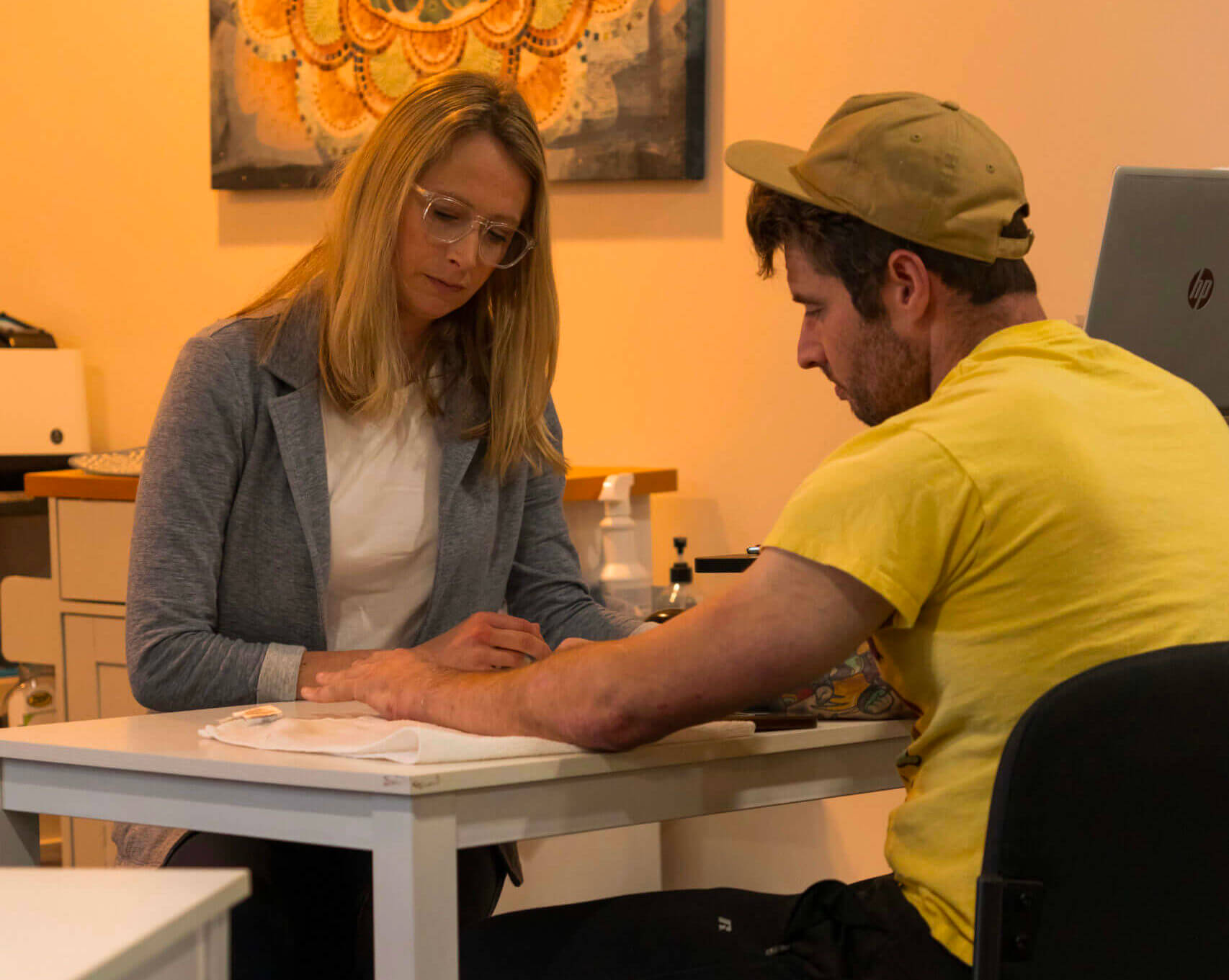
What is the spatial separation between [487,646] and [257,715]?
26cm

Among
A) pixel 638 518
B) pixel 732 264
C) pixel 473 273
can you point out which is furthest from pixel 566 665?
pixel 732 264

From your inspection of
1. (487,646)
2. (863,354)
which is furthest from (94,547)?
(863,354)

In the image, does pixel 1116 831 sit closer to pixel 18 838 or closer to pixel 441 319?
pixel 18 838

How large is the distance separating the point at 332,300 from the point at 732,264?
1.13 metres

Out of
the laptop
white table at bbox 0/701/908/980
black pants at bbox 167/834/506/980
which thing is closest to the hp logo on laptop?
the laptop

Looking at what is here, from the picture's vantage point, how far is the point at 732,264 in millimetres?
2479

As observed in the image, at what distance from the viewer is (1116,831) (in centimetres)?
79

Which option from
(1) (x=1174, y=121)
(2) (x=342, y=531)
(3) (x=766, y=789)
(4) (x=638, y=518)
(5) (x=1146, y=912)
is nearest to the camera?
(5) (x=1146, y=912)

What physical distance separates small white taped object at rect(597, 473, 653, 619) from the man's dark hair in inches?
45.4

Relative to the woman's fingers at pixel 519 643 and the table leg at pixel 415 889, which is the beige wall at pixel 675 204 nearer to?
the woman's fingers at pixel 519 643

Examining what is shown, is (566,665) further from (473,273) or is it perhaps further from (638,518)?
(638,518)

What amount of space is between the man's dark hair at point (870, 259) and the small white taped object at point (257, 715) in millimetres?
609

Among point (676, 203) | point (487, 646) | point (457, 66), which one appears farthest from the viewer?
point (457, 66)

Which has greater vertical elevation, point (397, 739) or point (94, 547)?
point (397, 739)
